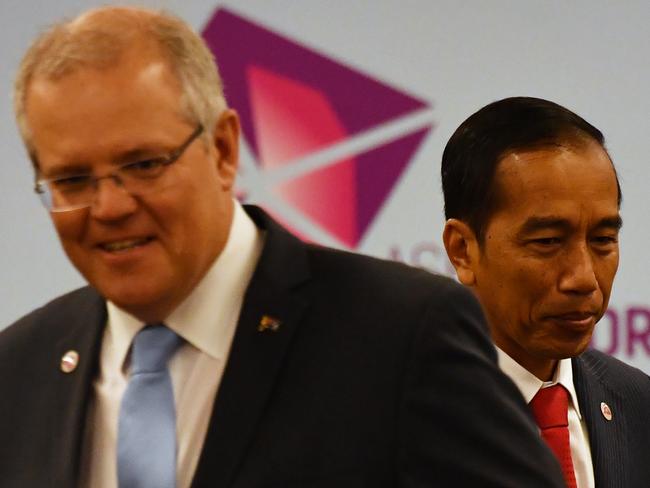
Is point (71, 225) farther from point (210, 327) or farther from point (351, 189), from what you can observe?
point (351, 189)

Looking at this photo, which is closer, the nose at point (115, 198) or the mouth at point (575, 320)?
the nose at point (115, 198)

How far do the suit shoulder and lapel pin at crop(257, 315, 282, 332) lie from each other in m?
0.30

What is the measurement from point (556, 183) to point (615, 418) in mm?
390

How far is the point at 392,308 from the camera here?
1618 millimetres

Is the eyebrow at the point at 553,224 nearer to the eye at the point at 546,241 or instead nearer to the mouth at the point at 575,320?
the eye at the point at 546,241

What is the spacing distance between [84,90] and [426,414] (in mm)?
500

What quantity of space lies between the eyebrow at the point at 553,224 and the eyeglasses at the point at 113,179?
65 cm

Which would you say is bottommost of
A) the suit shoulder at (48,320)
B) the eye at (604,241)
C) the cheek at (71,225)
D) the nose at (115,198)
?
the suit shoulder at (48,320)

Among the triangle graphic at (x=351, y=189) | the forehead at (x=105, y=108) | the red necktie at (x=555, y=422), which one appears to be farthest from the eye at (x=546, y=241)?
the triangle graphic at (x=351, y=189)

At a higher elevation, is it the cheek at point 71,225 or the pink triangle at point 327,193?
the pink triangle at point 327,193

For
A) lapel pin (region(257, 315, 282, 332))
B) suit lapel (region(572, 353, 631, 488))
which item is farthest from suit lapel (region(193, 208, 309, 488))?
suit lapel (region(572, 353, 631, 488))

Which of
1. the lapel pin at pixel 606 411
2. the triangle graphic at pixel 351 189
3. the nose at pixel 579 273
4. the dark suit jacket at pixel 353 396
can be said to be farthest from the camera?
the triangle graphic at pixel 351 189

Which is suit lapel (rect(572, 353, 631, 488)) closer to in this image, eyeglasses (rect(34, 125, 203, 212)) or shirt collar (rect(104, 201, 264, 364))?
shirt collar (rect(104, 201, 264, 364))

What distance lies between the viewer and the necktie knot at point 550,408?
2.12 meters
